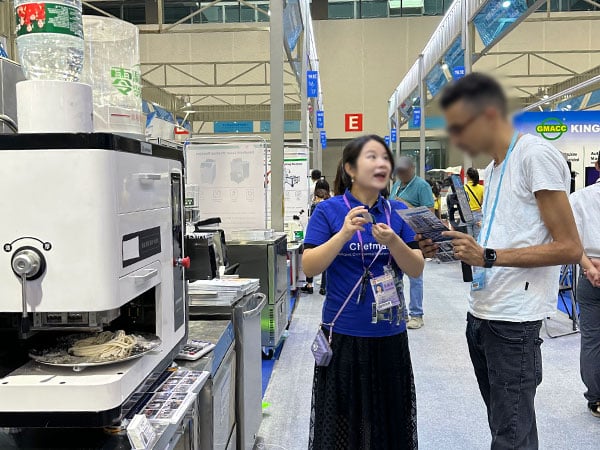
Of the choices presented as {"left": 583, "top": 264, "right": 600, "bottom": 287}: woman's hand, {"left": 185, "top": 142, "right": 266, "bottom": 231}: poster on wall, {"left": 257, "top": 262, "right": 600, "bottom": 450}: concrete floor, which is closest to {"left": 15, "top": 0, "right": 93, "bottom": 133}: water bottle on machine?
{"left": 257, "top": 262, "right": 600, "bottom": 450}: concrete floor

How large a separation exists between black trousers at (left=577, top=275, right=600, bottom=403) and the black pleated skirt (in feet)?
5.58

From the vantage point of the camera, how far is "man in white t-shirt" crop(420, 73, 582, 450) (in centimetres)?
162

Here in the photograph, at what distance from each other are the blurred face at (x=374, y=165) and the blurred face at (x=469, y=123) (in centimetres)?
85

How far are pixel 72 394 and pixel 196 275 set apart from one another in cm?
117

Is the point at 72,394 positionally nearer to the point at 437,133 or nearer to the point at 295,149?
the point at 437,133

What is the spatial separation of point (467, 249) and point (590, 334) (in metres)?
1.97

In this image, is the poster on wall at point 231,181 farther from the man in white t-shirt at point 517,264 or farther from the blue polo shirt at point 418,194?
the man in white t-shirt at point 517,264

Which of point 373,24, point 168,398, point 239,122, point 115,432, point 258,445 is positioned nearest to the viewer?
point 115,432

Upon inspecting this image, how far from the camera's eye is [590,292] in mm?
3176

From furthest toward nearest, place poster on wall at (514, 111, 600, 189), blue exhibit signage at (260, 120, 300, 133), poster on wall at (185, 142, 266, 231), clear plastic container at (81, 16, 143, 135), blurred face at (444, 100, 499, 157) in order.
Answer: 1. blue exhibit signage at (260, 120, 300, 133)
2. poster on wall at (514, 111, 600, 189)
3. poster on wall at (185, 142, 266, 231)
4. clear plastic container at (81, 16, 143, 135)
5. blurred face at (444, 100, 499, 157)

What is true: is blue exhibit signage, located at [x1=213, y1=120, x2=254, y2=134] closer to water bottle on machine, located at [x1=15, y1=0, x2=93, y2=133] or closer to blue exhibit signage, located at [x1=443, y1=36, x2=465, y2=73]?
blue exhibit signage, located at [x1=443, y1=36, x2=465, y2=73]

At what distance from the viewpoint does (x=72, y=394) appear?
40.0 inches

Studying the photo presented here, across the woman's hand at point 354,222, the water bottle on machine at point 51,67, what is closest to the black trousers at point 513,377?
the woman's hand at point 354,222

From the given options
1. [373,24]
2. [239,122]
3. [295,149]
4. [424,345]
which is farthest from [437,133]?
[373,24]
